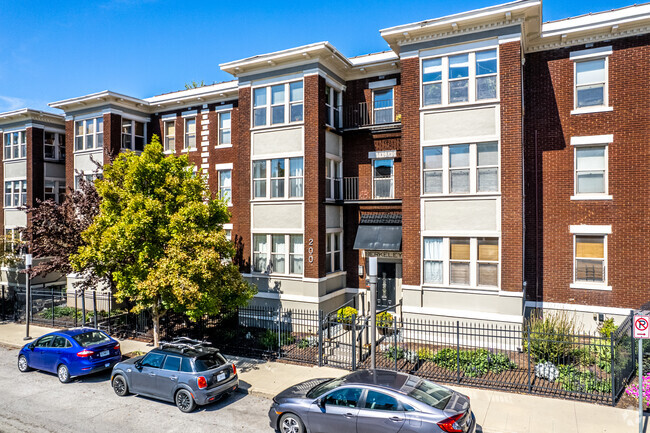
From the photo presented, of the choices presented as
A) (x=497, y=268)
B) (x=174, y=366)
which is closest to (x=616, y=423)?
(x=497, y=268)

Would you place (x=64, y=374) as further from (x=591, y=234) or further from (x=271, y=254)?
(x=591, y=234)

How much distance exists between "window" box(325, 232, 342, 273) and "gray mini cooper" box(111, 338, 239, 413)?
8248 millimetres

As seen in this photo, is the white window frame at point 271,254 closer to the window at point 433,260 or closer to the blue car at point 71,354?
the window at point 433,260

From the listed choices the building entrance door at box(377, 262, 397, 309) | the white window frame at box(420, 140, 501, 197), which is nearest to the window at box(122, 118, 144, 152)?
the building entrance door at box(377, 262, 397, 309)

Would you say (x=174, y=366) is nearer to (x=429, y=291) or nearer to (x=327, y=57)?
(x=429, y=291)

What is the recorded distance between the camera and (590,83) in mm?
16062

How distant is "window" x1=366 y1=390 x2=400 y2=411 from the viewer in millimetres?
8422

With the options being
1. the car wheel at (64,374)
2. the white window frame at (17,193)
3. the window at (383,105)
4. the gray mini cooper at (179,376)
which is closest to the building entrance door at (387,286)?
the window at (383,105)

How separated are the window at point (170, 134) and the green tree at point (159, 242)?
31.8 feet

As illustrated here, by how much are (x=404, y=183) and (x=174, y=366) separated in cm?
1006

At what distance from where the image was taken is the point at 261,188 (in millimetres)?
19578

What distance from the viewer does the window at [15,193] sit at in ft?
90.5

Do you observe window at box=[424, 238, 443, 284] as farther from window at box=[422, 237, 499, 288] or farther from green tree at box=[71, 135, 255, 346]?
green tree at box=[71, 135, 255, 346]

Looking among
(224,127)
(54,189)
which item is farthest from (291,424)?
(54,189)
